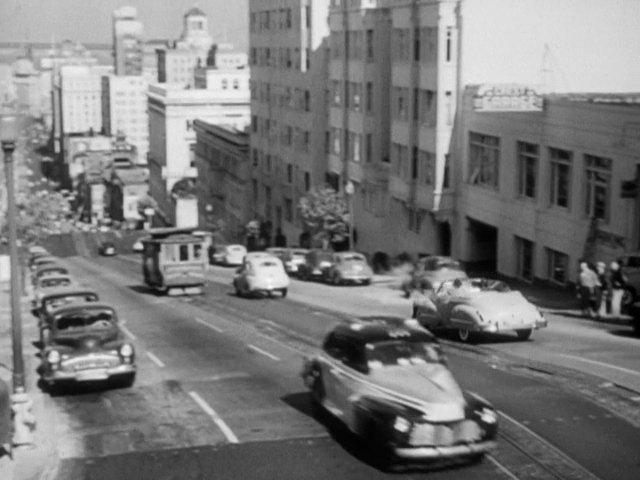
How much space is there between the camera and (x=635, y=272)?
104ft

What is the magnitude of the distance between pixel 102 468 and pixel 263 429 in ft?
9.70

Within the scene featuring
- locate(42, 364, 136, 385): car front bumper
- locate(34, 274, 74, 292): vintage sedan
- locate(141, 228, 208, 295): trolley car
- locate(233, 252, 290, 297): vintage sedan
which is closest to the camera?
locate(42, 364, 136, 385): car front bumper

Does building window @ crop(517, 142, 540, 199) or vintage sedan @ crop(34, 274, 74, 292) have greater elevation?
building window @ crop(517, 142, 540, 199)

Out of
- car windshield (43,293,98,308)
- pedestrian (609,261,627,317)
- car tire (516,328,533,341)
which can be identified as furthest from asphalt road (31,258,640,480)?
pedestrian (609,261,627,317)

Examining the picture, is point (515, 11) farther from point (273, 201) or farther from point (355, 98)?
point (273, 201)

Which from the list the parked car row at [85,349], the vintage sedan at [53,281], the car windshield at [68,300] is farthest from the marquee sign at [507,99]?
the parked car row at [85,349]

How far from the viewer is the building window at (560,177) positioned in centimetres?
4291

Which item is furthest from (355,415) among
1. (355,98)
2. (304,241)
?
(304,241)

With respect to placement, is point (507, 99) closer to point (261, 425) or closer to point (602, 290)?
point (602, 290)

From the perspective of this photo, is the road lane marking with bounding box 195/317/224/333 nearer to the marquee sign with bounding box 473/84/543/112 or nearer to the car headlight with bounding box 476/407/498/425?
the car headlight with bounding box 476/407/498/425

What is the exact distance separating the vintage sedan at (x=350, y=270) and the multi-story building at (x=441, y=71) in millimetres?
6677

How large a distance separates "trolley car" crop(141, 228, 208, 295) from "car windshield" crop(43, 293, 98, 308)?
15.0 m

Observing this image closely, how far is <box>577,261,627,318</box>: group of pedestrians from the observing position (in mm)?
31172

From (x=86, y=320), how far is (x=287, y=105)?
215 ft
